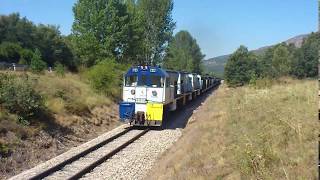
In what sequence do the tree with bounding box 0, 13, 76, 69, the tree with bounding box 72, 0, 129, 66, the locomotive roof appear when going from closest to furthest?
the locomotive roof → the tree with bounding box 72, 0, 129, 66 → the tree with bounding box 0, 13, 76, 69

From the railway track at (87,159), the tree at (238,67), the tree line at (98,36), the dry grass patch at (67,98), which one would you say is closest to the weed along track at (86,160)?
the railway track at (87,159)

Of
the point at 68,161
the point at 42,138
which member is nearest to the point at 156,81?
the point at 42,138

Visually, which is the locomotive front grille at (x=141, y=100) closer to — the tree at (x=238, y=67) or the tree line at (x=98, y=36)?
the tree line at (x=98, y=36)

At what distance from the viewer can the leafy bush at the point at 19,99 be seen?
61.1ft

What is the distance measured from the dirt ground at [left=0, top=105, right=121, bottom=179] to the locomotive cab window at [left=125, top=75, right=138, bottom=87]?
2.60 metres

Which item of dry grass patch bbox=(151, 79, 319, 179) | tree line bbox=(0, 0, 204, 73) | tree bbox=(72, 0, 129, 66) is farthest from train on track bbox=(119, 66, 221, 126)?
tree bbox=(72, 0, 129, 66)

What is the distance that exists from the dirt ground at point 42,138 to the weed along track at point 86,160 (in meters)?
1.09

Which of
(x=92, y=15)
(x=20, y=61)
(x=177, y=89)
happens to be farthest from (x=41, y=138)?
(x=92, y=15)

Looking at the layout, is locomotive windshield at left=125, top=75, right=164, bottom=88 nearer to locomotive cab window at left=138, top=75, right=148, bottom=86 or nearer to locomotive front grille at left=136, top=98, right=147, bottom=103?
locomotive cab window at left=138, top=75, right=148, bottom=86

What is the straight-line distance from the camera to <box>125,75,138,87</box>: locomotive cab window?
950 inches

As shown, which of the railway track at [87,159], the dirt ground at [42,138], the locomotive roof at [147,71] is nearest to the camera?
the railway track at [87,159]

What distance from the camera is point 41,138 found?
17.8 m

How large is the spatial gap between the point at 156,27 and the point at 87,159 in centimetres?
5339

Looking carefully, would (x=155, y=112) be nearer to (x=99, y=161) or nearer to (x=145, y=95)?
(x=145, y=95)
